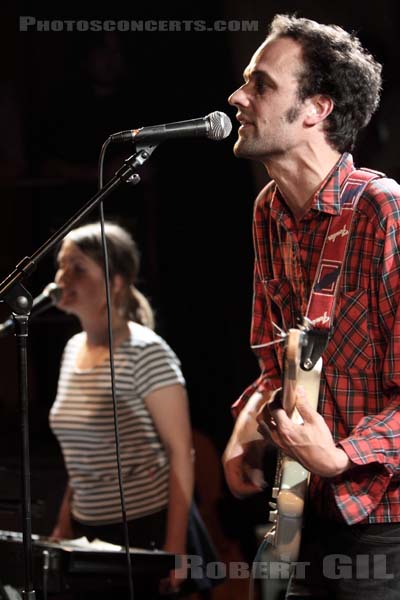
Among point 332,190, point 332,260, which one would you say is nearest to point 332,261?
point 332,260

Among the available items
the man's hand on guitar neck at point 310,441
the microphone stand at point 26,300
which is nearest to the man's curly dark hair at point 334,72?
the microphone stand at point 26,300

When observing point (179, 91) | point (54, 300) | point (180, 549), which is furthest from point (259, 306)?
point (179, 91)

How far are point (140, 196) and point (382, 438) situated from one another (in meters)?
1.94

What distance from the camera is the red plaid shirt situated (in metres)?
1.91

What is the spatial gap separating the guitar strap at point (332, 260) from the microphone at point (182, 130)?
12.8 inches

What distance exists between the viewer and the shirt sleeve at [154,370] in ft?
10.2

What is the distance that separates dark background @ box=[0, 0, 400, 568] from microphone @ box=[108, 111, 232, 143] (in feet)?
4.40

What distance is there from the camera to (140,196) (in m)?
3.59

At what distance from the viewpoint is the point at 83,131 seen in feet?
11.5

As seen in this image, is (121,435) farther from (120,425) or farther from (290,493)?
(290,493)

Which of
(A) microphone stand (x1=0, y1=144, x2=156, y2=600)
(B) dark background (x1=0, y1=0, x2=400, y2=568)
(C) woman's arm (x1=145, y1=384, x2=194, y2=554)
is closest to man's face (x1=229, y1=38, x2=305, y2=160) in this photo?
(A) microphone stand (x1=0, y1=144, x2=156, y2=600)

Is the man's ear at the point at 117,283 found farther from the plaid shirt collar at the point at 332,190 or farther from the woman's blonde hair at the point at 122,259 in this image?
the plaid shirt collar at the point at 332,190

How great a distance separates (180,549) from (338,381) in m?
1.21

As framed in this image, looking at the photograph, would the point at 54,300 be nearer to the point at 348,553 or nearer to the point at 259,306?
the point at 259,306
